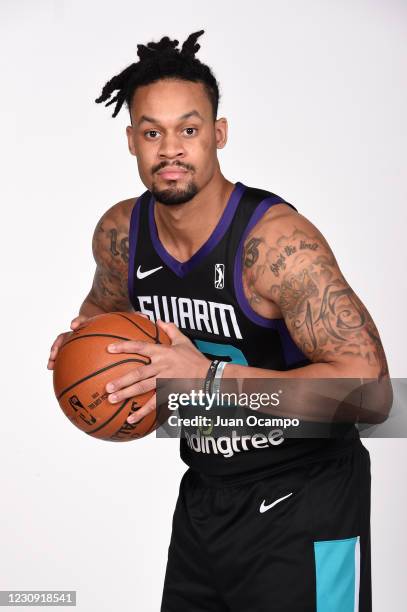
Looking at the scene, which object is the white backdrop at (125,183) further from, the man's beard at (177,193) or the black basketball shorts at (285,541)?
the man's beard at (177,193)

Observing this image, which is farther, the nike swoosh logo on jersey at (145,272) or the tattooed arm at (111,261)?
the tattooed arm at (111,261)

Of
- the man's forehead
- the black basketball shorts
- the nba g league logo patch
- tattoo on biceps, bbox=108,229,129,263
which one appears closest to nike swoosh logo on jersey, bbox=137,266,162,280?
tattoo on biceps, bbox=108,229,129,263

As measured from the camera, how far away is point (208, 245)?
3453 mm

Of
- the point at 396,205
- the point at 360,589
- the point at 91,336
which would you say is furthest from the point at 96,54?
the point at 360,589

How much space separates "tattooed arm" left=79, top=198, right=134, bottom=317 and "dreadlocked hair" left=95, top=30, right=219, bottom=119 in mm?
422

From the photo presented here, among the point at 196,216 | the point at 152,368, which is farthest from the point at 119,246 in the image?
the point at 152,368

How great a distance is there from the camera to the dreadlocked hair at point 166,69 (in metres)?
3.44

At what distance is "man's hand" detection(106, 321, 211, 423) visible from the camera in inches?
122

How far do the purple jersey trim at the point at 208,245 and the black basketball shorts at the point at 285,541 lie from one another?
67 cm

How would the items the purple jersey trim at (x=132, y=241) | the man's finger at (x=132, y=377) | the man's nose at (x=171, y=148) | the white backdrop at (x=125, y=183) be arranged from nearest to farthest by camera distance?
1. the man's finger at (x=132, y=377)
2. the man's nose at (x=171, y=148)
3. the purple jersey trim at (x=132, y=241)
4. the white backdrop at (x=125, y=183)

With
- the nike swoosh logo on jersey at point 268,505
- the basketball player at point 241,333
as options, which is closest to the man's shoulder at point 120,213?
the basketball player at point 241,333

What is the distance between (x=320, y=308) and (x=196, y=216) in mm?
532

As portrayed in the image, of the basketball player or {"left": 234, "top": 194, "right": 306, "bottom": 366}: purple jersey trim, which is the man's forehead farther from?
{"left": 234, "top": 194, "right": 306, "bottom": 366}: purple jersey trim

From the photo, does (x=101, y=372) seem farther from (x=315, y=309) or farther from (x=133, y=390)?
(x=315, y=309)
